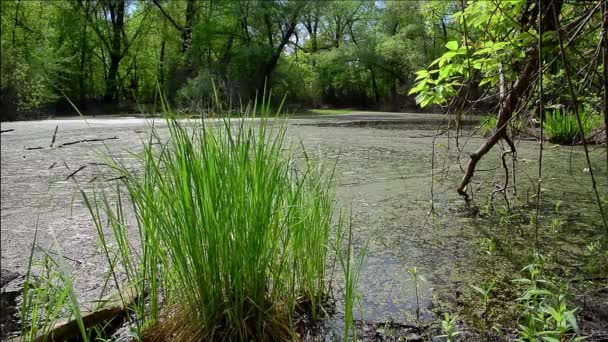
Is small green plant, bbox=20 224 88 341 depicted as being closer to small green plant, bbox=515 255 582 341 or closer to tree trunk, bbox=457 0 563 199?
small green plant, bbox=515 255 582 341

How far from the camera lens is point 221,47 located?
2716 cm

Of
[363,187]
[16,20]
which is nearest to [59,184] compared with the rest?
[363,187]

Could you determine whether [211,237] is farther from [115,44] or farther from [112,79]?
[112,79]

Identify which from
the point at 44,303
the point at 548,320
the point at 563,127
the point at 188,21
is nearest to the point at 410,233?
the point at 548,320

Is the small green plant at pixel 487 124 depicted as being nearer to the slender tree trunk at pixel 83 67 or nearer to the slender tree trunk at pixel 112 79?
the slender tree trunk at pixel 83 67

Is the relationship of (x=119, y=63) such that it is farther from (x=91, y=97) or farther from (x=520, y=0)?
(x=520, y=0)

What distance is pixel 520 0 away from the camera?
175cm

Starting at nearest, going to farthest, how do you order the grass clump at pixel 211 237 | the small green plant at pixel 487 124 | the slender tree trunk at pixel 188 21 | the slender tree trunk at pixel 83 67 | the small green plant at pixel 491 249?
the grass clump at pixel 211 237 < the small green plant at pixel 491 249 < the small green plant at pixel 487 124 < the slender tree trunk at pixel 188 21 < the slender tree trunk at pixel 83 67

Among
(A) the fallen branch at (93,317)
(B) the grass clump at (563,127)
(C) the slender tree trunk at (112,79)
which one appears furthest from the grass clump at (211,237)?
(C) the slender tree trunk at (112,79)

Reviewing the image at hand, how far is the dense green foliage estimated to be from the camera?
961 inches

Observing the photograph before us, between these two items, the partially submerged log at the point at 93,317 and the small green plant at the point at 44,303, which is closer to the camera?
the small green plant at the point at 44,303

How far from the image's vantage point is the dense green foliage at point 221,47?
24.4 meters

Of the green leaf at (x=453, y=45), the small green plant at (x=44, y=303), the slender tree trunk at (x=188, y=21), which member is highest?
the slender tree trunk at (x=188, y=21)

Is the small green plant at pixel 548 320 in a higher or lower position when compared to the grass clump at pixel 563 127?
lower
